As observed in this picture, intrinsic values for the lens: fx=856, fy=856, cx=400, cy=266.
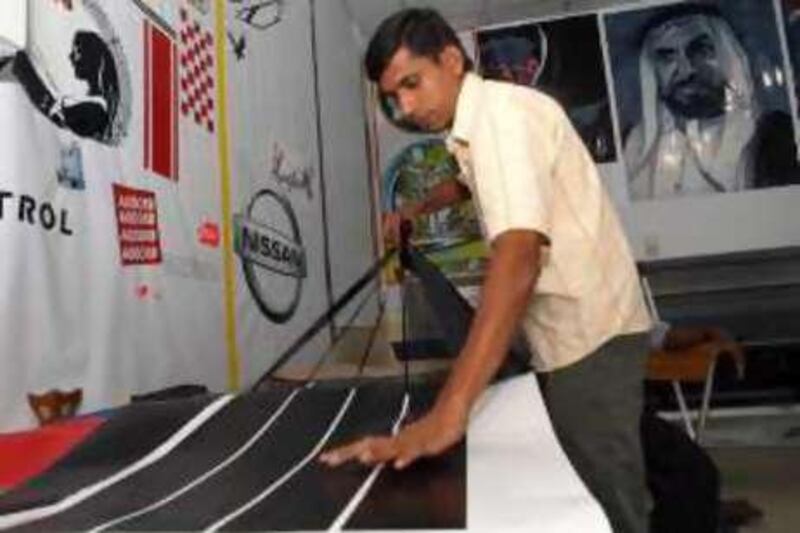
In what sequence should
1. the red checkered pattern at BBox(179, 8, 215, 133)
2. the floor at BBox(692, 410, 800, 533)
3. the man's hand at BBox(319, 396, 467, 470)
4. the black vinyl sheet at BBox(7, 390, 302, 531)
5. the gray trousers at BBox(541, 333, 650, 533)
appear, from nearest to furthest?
the black vinyl sheet at BBox(7, 390, 302, 531)
the man's hand at BBox(319, 396, 467, 470)
the gray trousers at BBox(541, 333, 650, 533)
the red checkered pattern at BBox(179, 8, 215, 133)
the floor at BBox(692, 410, 800, 533)

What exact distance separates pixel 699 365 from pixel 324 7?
8.09 feet

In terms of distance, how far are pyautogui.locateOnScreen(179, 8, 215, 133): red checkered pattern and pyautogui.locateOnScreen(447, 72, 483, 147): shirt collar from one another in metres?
1.37


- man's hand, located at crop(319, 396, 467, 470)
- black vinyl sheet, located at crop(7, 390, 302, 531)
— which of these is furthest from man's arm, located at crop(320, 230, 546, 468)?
black vinyl sheet, located at crop(7, 390, 302, 531)

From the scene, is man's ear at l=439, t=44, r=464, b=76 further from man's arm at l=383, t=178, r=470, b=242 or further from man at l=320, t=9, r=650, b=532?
man's arm at l=383, t=178, r=470, b=242

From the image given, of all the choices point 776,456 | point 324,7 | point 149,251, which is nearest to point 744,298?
point 776,456

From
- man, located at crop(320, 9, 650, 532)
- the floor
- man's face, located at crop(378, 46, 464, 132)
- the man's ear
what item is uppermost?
the man's ear

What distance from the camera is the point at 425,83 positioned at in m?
1.27

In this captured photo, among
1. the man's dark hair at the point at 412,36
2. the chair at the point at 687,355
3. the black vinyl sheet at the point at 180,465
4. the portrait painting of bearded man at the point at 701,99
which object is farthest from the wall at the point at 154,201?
the portrait painting of bearded man at the point at 701,99

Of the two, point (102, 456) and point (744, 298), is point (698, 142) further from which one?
point (102, 456)

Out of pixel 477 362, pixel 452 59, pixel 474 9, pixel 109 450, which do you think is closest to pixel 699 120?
pixel 474 9

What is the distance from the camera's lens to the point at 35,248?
172cm

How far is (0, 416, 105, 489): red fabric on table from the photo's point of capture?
1.08 m

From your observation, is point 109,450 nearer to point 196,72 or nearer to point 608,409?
point 608,409

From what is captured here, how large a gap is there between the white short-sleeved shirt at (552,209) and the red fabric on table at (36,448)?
637 mm
